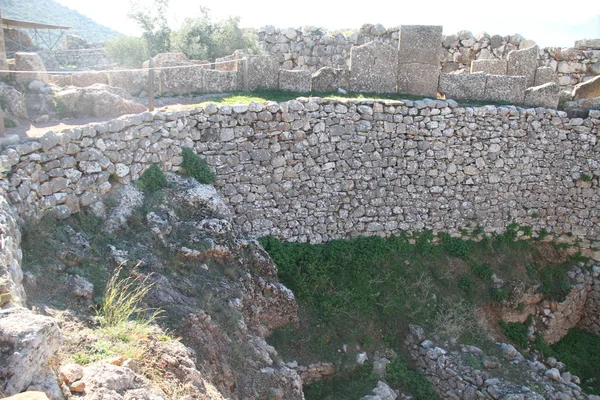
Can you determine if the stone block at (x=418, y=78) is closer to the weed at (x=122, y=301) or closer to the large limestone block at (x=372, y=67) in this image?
the large limestone block at (x=372, y=67)

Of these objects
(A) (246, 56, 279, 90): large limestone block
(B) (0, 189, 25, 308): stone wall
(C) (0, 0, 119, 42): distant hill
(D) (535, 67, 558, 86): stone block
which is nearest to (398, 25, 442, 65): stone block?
(A) (246, 56, 279, 90): large limestone block

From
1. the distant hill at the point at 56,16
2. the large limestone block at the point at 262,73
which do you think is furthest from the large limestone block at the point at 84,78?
the distant hill at the point at 56,16

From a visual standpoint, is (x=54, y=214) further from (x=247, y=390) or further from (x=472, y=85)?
(x=472, y=85)

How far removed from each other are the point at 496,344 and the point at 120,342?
7.61 metres

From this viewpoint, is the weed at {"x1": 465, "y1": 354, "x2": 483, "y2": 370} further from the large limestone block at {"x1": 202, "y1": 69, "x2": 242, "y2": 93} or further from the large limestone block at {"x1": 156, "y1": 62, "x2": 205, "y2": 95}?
the large limestone block at {"x1": 156, "y1": 62, "x2": 205, "y2": 95}

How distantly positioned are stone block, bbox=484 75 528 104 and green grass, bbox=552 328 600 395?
5102mm

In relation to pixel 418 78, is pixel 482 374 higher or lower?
lower

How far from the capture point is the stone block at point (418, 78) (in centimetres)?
1257

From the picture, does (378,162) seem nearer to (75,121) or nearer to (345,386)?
(345,386)

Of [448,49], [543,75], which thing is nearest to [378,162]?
[543,75]

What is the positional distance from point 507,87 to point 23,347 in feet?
36.5

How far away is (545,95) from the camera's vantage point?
12586 mm

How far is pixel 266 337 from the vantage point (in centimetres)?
932

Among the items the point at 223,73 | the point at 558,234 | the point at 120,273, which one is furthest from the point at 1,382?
the point at 558,234
